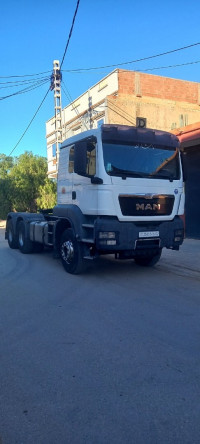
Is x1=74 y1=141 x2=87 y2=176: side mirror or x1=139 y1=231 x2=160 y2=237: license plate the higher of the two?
x1=74 y1=141 x2=87 y2=176: side mirror

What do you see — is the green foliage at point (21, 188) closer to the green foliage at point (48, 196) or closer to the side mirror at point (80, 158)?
the green foliage at point (48, 196)

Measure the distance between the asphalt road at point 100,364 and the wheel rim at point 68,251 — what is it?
115 cm

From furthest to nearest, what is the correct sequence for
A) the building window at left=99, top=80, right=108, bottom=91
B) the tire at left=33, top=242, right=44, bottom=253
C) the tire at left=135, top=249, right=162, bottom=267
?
the building window at left=99, top=80, right=108, bottom=91 → the tire at left=33, top=242, right=44, bottom=253 → the tire at left=135, top=249, right=162, bottom=267

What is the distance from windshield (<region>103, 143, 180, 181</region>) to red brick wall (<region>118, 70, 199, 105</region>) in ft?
65.5

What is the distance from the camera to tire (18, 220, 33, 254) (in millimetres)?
10750

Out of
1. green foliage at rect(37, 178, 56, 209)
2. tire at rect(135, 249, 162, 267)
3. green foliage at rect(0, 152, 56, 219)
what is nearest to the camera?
tire at rect(135, 249, 162, 267)

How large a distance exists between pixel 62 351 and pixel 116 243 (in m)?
3.09

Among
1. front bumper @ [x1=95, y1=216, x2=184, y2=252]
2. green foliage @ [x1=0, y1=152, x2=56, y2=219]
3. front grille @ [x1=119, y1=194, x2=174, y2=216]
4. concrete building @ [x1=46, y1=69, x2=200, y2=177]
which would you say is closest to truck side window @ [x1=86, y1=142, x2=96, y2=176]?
front grille @ [x1=119, y1=194, x2=174, y2=216]

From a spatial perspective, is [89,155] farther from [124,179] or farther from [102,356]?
[102,356]

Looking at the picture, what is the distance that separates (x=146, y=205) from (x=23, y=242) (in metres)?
5.31

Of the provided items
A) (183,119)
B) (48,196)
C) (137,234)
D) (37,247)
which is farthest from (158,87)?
(137,234)

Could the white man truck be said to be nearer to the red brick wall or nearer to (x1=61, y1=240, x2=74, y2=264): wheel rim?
(x1=61, y1=240, x2=74, y2=264): wheel rim

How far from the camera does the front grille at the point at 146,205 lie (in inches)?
266

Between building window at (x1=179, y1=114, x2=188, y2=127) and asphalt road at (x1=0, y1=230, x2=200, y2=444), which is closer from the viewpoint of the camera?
asphalt road at (x1=0, y1=230, x2=200, y2=444)
